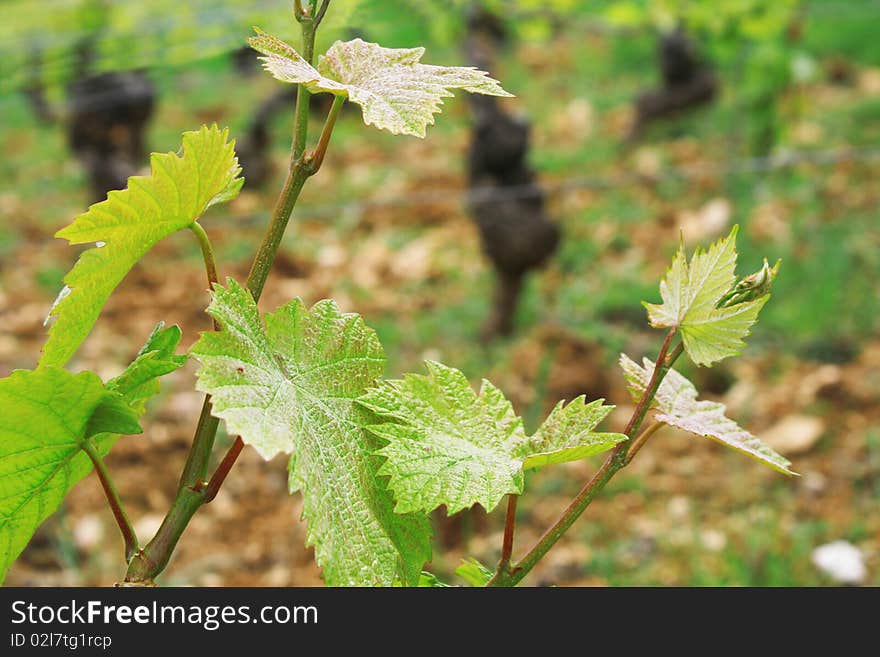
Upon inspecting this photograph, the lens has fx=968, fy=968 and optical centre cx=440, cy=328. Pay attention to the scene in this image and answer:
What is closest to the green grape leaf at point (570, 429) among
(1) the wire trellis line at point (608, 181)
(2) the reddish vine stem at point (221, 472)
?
(2) the reddish vine stem at point (221, 472)

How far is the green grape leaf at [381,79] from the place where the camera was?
0.44 metres

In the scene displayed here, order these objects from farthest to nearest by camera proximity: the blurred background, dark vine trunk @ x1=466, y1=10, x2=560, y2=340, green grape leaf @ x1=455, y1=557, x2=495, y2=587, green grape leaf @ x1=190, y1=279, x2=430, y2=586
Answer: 1. dark vine trunk @ x1=466, y1=10, x2=560, y2=340
2. the blurred background
3. green grape leaf @ x1=455, y1=557, x2=495, y2=587
4. green grape leaf @ x1=190, y1=279, x2=430, y2=586

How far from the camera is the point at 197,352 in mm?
418

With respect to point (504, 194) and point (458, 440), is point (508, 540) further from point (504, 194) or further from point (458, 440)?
point (504, 194)

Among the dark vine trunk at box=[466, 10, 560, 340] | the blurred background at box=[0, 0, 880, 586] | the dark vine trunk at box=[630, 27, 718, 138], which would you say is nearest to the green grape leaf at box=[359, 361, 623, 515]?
the blurred background at box=[0, 0, 880, 586]

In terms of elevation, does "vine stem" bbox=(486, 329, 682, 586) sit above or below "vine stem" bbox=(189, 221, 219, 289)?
below

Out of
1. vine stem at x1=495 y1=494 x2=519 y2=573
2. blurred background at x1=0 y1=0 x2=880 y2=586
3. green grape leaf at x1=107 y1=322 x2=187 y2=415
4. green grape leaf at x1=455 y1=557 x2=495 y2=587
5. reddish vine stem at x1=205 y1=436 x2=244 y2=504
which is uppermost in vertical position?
green grape leaf at x1=107 y1=322 x2=187 y2=415

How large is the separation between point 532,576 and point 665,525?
39cm

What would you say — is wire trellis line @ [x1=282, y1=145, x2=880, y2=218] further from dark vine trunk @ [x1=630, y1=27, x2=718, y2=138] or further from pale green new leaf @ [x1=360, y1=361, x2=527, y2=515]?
pale green new leaf @ [x1=360, y1=361, x2=527, y2=515]

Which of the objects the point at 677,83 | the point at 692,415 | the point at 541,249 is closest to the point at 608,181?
the point at 541,249

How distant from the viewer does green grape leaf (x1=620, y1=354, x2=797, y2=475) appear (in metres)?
0.47

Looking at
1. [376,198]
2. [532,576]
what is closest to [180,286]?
[376,198]

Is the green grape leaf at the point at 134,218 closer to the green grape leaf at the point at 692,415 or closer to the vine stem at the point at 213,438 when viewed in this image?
the vine stem at the point at 213,438

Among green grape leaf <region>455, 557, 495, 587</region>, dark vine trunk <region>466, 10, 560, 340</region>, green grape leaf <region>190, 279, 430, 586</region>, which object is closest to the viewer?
green grape leaf <region>190, 279, 430, 586</region>
